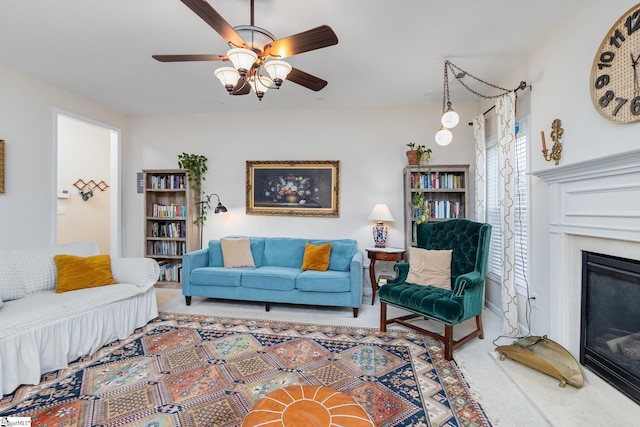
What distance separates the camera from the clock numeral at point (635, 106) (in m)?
1.65

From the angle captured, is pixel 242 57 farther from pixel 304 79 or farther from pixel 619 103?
pixel 619 103

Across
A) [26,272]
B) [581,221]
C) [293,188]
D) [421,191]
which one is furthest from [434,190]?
[26,272]

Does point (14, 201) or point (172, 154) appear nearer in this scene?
point (14, 201)

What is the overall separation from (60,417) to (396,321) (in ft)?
8.41

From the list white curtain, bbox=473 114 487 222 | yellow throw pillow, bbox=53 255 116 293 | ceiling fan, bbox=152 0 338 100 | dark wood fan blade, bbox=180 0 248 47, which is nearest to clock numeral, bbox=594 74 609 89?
white curtain, bbox=473 114 487 222

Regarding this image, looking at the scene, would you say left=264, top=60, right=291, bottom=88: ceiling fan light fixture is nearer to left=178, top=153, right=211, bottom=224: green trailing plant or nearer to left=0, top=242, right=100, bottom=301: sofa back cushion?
left=0, top=242, right=100, bottom=301: sofa back cushion

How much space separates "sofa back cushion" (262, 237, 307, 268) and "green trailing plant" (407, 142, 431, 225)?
1.55 metres

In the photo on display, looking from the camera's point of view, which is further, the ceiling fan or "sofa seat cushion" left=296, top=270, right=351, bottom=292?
"sofa seat cushion" left=296, top=270, right=351, bottom=292

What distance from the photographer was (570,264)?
2.19 m

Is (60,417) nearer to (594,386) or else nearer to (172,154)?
(594,386)

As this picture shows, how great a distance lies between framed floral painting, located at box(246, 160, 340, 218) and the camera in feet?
14.1

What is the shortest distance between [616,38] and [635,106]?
479mm

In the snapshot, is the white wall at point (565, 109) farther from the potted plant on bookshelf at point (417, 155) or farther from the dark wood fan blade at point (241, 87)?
the dark wood fan blade at point (241, 87)

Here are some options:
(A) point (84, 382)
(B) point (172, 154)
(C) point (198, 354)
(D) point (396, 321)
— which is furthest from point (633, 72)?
(B) point (172, 154)
